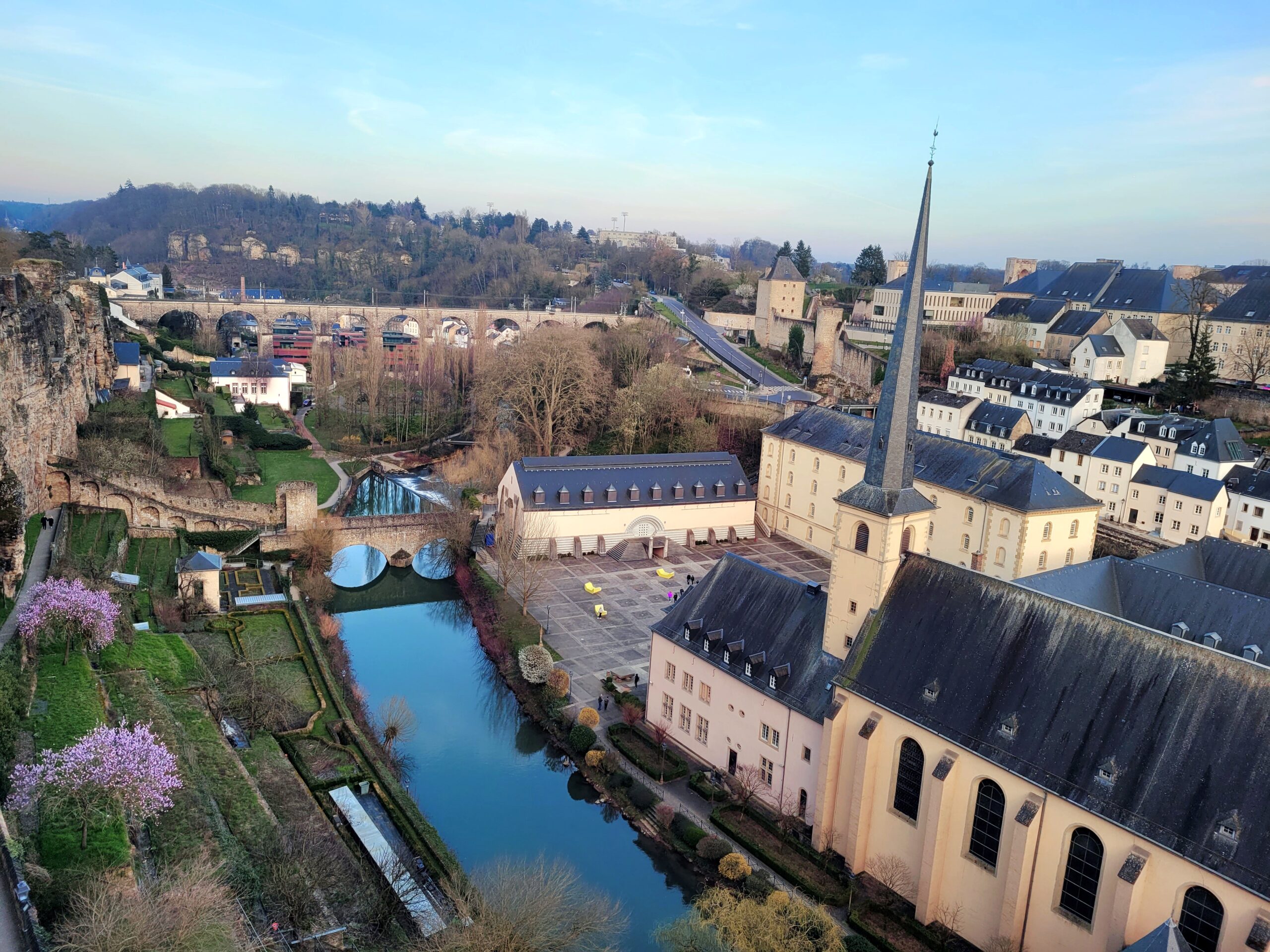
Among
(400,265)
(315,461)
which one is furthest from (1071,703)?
(400,265)

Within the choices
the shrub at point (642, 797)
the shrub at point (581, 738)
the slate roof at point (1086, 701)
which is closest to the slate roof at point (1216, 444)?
the slate roof at point (1086, 701)

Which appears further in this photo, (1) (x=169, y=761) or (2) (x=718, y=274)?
(2) (x=718, y=274)

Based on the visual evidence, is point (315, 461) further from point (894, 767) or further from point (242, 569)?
point (894, 767)

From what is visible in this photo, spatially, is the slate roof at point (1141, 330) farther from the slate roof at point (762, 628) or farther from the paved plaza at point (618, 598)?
the slate roof at point (762, 628)

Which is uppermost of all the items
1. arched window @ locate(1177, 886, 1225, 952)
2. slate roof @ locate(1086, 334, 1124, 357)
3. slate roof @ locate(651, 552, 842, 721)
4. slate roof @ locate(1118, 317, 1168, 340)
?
slate roof @ locate(1118, 317, 1168, 340)

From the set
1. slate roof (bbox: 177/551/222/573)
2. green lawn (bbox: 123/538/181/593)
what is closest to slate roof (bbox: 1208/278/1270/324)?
slate roof (bbox: 177/551/222/573)

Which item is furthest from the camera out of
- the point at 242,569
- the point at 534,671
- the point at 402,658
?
the point at 242,569

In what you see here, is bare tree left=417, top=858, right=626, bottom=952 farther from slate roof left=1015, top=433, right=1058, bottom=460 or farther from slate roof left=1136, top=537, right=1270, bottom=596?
slate roof left=1015, top=433, right=1058, bottom=460
